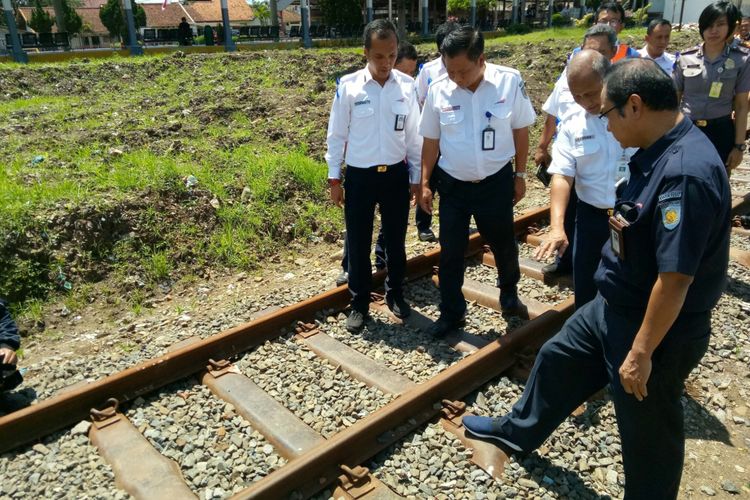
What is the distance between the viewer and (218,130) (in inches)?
382

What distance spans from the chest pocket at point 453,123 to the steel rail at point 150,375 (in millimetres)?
1585

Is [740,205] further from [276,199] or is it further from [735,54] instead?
[276,199]

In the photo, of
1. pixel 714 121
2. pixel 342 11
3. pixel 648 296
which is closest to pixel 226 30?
pixel 342 11

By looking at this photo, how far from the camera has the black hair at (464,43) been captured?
3.70 metres

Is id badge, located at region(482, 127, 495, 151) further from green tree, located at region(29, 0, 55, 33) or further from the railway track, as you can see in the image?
green tree, located at region(29, 0, 55, 33)

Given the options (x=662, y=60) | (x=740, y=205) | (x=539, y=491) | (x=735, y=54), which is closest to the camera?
(x=539, y=491)

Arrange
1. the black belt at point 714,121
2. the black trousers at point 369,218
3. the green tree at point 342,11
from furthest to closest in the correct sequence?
1. the green tree at point 342,11
2. the black belt at point 714,121
3. the black trousers at point 369,218

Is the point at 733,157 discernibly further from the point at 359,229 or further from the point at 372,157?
the point at 359,229

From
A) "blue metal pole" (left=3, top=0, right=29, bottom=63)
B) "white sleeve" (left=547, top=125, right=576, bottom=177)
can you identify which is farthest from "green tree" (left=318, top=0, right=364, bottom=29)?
"white sleeve" (left=547, top=125, right=576, bottom=177)

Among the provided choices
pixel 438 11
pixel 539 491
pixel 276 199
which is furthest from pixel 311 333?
pixel 438 11

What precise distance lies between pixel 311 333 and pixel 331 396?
80 centimetres

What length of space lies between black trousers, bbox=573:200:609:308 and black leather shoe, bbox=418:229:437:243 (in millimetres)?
2746

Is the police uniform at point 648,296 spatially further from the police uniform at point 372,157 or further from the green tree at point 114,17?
the green tree at point 114,17

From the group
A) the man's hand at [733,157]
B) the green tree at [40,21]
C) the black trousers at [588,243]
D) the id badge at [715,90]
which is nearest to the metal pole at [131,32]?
the id badge at [715,90]
